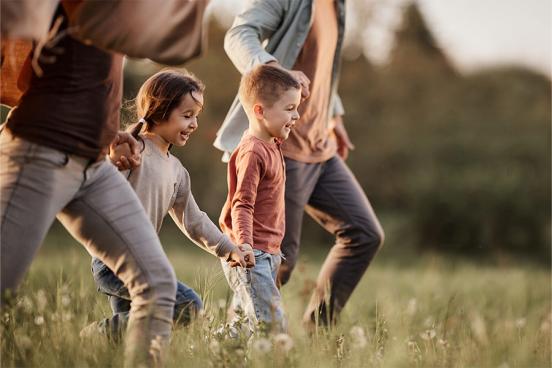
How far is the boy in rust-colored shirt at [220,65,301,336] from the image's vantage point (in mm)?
3922

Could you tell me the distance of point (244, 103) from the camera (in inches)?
165

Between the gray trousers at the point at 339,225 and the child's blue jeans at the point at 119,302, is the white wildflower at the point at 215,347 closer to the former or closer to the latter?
the child's blue jeans at the point at 119,302

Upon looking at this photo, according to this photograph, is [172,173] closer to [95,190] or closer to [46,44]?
[95,190]

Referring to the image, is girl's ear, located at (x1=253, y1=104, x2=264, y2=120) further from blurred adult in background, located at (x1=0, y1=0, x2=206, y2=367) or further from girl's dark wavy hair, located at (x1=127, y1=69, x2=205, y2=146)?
blurred adult in background, located at (x1=0, y1=0, x2=206, y2=367)

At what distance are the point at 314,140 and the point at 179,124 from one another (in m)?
1.16

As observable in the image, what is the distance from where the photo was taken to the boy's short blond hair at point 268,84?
405 cm

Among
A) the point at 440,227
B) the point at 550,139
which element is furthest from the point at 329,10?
the point at 550,139

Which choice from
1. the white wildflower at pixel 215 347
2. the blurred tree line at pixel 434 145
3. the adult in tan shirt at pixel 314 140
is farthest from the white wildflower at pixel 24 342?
the blurred tree line at pixel 434 145

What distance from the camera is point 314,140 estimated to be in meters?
4.81

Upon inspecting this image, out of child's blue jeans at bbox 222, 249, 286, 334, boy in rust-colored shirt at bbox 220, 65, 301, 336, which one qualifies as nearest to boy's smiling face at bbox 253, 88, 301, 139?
boy in rust-colored shirt at bbox 220, 65, 301, 336

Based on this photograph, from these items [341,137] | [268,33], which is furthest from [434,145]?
[268,33]

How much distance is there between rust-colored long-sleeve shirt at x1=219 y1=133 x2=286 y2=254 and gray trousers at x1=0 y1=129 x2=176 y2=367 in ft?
2.38

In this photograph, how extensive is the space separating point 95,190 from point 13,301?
468mm

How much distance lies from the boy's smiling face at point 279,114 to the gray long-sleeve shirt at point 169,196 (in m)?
0.44
